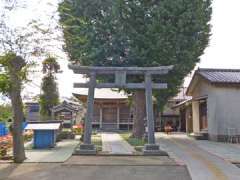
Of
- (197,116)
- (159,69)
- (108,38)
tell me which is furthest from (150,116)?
(197,116)

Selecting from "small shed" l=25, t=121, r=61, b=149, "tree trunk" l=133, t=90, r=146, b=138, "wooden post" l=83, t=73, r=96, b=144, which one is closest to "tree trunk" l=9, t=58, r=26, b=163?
"wooden post" l=83, t=73, r=96, b=144

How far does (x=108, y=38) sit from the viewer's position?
822 inches

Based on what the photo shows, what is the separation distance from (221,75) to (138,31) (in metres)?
6.85

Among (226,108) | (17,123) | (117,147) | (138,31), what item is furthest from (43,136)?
(226,108)

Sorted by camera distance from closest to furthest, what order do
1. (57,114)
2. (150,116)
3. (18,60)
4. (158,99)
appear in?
(18,60) < (150,116) < (158,99) < (57,114)

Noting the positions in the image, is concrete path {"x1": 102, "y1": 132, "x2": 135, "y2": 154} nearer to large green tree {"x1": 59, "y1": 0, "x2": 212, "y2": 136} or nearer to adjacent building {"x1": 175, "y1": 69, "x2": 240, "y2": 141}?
large green tree {"x1": 59, "y1": 0, "x2": 212, "y2": 136}

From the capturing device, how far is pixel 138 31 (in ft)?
67.4

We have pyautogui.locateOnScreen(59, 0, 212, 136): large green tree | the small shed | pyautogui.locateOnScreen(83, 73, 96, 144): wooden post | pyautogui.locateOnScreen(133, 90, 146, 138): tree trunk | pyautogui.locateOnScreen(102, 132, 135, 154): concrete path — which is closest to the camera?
pyautogui.locateOnScreen(83, 73, 96, 144): wooden post

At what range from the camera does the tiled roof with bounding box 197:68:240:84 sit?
22578mm

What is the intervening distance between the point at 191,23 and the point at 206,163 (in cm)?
1039

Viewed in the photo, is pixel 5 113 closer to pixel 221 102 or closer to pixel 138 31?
pixel 138 31

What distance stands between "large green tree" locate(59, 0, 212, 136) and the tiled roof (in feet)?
8.10

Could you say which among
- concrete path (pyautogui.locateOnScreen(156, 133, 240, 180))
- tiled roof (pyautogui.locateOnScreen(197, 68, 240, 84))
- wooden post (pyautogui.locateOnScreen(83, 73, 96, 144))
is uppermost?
tiled roof (pyautogui.locateOnScreen(197, 68, 240, 84))

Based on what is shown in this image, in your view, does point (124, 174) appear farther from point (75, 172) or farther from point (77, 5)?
point (77, 5)
